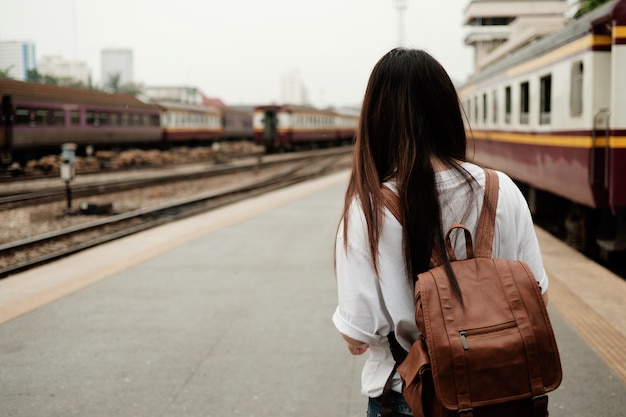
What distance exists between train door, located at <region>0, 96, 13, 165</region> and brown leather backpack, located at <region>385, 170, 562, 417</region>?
23.6m

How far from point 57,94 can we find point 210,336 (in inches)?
961

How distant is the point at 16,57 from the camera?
16.0 meters

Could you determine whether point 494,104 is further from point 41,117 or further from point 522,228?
point 41,117

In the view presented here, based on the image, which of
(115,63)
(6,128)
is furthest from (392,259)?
(115,63)

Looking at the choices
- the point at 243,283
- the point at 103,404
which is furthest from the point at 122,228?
the point at 103,404

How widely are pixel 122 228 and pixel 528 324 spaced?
38.1 feet

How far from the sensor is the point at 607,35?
7555 mm

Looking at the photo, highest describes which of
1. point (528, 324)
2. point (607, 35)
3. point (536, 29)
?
point (536, 29)

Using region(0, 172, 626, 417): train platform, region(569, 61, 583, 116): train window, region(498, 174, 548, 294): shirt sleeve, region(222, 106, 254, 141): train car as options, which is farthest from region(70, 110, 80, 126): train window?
region(498, 174, 548, 294): shirt sleeve

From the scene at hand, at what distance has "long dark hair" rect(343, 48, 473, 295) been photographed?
6.15ft

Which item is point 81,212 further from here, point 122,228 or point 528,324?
point 528,324

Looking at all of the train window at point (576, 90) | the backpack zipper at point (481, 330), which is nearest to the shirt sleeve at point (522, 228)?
the backpack zipper at point (481, 330)

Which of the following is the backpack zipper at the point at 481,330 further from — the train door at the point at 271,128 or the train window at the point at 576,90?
the train door at the point at 271,128

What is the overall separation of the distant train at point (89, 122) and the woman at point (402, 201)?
76.5 feet
